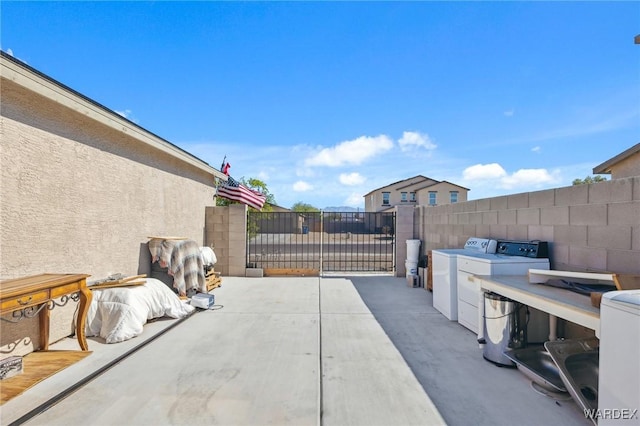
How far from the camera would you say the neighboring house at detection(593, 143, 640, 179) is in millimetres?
6740

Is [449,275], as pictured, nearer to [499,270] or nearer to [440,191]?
[499,270]

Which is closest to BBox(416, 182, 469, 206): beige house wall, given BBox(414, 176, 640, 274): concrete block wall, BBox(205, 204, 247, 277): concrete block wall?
BBox(205, 204, 247, 277): concrete block wall

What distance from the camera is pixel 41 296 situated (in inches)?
95.5

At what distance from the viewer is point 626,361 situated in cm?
139

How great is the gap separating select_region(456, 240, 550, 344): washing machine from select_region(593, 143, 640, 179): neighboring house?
6.00m

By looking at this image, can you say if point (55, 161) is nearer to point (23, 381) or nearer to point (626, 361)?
point (23, 381)

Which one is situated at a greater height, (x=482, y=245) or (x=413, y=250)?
(x=482, y=245)

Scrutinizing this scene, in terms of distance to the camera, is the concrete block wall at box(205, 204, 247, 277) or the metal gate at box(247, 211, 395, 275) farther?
the metal gate at box(247, 211, 395, 275)

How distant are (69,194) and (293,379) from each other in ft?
11.5

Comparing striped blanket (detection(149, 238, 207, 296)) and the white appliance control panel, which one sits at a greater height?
the white appliance control panel

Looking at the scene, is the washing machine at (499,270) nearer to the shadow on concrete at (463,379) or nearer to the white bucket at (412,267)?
the shadow on concrete at (463,379)

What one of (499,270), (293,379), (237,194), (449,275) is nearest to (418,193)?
(237,194)

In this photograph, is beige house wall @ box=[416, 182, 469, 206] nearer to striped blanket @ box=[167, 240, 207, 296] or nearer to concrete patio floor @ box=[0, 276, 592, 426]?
concrete patio floor @ box=[0, 276, 592, 426]

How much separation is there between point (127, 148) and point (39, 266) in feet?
7.37
